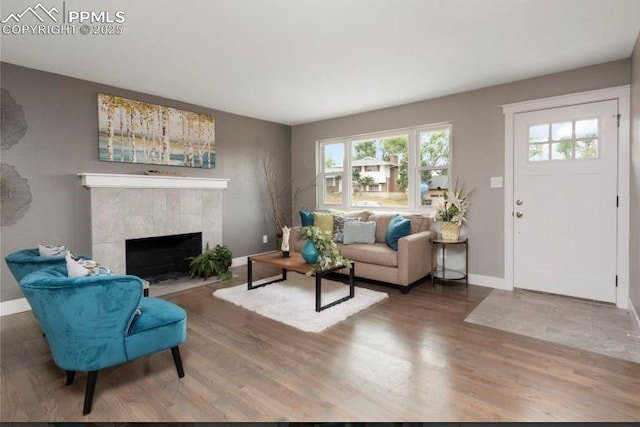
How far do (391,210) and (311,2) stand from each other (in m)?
3.35

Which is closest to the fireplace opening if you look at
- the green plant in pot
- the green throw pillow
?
the green plant in pot

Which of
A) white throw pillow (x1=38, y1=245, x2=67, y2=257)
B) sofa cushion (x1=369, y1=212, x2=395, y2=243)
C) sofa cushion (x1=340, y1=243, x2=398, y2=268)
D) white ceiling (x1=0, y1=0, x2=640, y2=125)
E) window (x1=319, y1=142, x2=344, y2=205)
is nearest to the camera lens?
white ceiling (x1=0, y1=0, x2=640, y2=125)

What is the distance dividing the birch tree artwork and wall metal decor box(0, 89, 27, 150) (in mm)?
704

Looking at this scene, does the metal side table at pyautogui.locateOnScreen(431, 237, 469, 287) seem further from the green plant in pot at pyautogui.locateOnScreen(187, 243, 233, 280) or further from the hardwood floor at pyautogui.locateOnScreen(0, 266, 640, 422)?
the green plant in pot at pyautogui.locateOnScreen(187, 243, 233, 280)

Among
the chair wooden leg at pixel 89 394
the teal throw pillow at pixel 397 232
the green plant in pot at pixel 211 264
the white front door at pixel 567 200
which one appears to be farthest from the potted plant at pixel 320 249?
the white front door at pixel 567 200

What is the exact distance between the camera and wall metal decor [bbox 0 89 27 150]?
328 centimetres

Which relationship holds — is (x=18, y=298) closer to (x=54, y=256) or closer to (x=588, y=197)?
(x=54, y=256)

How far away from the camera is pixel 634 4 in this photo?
2352mm

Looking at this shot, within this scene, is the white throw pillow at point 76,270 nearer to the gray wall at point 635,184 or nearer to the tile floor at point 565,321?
the tile floor at point 565,321

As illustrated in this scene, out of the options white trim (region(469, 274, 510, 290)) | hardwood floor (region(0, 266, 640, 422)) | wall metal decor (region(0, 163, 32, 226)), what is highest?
wall metal decor (region(0, 163, 32, 226))

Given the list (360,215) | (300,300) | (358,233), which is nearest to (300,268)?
(300,300)

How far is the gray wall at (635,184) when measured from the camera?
2.85 m

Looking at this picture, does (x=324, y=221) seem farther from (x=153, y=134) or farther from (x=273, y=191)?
(x=153, y=134)

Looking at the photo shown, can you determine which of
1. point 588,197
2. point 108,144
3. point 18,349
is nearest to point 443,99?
point 588,197
